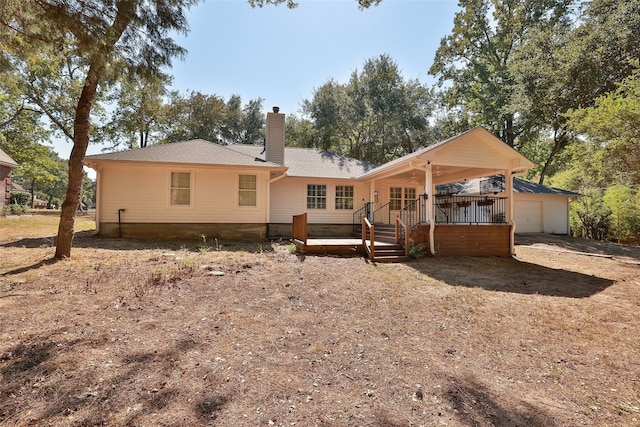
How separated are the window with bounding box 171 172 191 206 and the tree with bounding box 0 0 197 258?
4.57 metres

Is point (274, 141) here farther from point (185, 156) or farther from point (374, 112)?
point (374, 112)

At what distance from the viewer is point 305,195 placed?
13.5m

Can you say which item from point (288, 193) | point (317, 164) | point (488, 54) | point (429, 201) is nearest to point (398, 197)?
point (317, 164)

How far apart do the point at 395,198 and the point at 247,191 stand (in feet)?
22.1

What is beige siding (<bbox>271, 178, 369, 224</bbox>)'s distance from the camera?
1317 cm

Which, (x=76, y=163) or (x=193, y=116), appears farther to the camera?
(x=193, y=116)

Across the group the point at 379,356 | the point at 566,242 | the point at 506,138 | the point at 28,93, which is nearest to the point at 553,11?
the point at 506,138

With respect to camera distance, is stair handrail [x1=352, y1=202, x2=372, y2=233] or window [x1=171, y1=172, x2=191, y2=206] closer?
window [x1=171, y1=172, x2=191, y2=206]

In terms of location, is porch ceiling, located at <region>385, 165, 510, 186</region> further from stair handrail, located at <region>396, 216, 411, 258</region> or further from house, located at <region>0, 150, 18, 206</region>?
house, located at <region>0, 150, 18, 206</region>

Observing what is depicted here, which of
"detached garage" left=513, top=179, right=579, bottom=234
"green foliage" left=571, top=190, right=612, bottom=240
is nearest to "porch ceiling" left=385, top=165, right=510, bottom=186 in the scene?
"detached garage" left=513, top=179, right=579, bottom=234

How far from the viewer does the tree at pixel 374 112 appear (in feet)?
72.0

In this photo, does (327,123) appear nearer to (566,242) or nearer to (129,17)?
(566,242)

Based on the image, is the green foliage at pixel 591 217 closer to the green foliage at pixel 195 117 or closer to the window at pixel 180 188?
the window at pixel 180 188

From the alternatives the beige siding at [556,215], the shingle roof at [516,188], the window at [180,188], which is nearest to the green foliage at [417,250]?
the shingle roof at [516,188]
